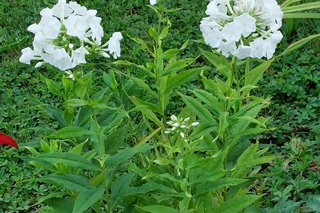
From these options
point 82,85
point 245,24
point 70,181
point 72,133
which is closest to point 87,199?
point 70,181

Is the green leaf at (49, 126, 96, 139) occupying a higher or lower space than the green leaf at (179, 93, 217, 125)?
higher

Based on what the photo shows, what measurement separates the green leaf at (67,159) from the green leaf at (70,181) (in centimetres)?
7

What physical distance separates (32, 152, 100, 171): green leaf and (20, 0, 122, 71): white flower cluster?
0.30 m

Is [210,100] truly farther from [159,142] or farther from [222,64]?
[159,142]

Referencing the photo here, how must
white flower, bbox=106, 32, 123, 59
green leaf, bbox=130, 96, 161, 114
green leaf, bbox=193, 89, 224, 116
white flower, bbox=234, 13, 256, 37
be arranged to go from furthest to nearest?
green leaf, bbox=130, 96, 161, 114 → green leaf, bbox=193, 89, 224, 116 → white flower, bbox=106, 32, 123, 59 → white flower, bbox=234, 13, 256, 37

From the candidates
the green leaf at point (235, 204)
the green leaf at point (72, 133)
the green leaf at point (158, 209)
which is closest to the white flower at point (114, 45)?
the green leaf at point (72, 133)

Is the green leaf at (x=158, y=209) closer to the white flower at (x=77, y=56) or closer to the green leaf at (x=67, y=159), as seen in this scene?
the green leaf at (x=67, y=159)

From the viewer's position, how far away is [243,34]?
81.3 inches

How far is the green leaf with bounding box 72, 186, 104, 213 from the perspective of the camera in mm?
2227

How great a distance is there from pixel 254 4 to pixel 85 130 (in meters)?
0.64

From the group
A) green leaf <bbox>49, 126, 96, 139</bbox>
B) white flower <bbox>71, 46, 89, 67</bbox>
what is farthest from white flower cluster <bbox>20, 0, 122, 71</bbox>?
green leaf <bbox>49, 126, 96, 139</bbox>

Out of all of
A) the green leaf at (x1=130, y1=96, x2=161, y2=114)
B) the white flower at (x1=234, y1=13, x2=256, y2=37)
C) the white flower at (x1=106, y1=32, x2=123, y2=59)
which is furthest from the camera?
the green leaf at (x1=130, y1=96, x2=161, y2=114)

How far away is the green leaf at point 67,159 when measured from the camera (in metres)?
2.24

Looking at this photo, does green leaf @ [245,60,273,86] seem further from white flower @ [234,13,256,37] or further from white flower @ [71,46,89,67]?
white flower @ [71,46,89,67]
